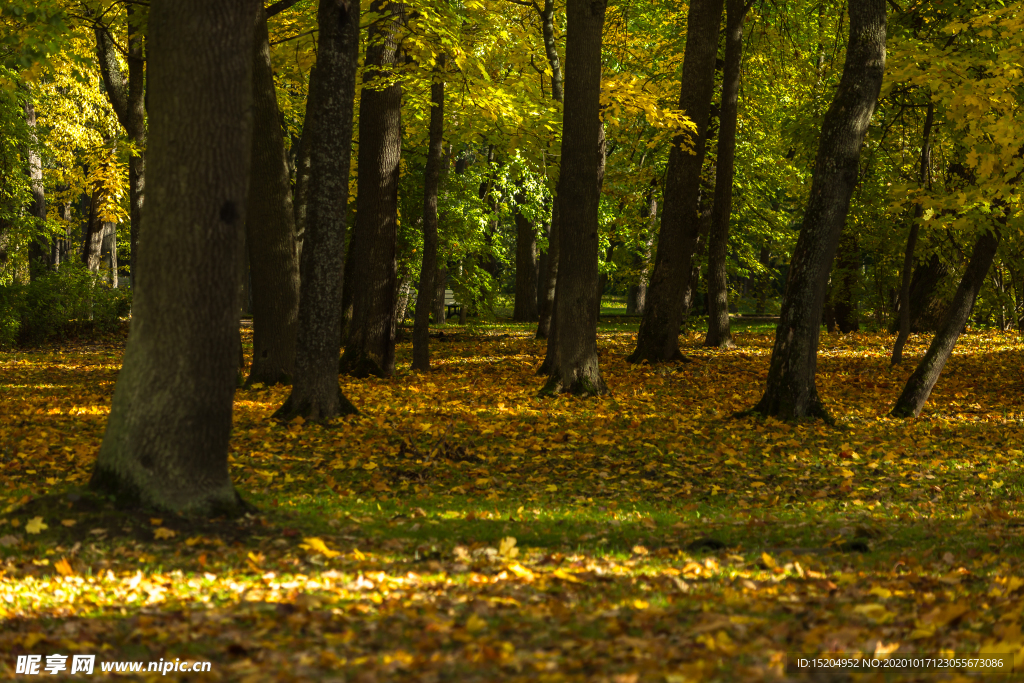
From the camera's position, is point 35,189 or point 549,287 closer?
point 549,287

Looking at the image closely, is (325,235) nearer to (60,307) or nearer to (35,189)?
(60,307)

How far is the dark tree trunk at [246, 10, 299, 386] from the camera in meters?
13.9

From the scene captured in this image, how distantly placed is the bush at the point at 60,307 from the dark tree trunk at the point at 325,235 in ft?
50.2

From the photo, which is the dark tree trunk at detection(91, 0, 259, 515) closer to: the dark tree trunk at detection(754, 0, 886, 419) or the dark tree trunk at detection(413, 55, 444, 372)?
the dark tree trunk at detection(754, 0, 886, 419)

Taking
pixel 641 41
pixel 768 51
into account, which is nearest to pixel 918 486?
pixel 768 51

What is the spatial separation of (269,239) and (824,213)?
8655 mm

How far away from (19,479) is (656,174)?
2033cm

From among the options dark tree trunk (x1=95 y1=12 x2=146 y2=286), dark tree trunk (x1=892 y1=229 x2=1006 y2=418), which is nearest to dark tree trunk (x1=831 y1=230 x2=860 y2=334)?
dark tree trunk (x1=892 y1=229 x2=1006 y2=418)

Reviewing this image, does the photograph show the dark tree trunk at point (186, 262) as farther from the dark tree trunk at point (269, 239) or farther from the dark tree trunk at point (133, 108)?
the dark tree trunk at point (133, 108)

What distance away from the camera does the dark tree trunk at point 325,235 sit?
1052 cm

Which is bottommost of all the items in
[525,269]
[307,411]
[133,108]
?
[307,411]

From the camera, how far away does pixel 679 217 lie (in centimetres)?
1766

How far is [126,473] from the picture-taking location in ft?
19.9

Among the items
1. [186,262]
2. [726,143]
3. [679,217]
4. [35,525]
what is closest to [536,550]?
[186,262]
